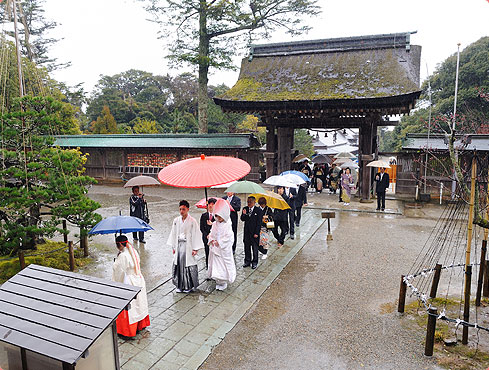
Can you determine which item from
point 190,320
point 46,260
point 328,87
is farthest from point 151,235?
point 328,87

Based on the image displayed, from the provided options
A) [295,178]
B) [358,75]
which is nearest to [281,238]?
[295,178]

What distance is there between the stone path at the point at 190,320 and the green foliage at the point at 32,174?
2708mm

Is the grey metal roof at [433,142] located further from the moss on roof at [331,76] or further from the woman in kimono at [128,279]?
the woman in kimono at [128,279]

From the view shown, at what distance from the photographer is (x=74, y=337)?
259cm

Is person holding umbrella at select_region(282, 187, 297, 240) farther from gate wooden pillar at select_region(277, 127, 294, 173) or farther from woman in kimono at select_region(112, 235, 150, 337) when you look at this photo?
gate wooden pillar at select_region(277, 127, 294, 173)

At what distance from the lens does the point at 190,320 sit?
16.7 feet

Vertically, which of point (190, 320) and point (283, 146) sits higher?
point (283, 146)

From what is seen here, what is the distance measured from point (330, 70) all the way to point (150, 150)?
1218 centimetres

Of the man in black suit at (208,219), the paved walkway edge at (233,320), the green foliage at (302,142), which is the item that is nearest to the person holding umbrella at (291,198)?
the paved walkway edge at (233,320)

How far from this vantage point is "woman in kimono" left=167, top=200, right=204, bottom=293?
19.2ft

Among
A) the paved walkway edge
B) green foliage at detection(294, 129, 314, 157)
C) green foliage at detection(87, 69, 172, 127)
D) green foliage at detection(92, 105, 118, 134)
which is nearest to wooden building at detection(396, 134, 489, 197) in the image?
the paved walkway edge

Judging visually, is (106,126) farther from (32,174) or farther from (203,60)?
(32,174)

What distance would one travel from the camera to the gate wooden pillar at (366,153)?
14148 mm

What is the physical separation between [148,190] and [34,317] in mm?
17325
